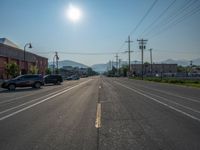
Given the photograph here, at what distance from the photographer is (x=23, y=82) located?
111ft

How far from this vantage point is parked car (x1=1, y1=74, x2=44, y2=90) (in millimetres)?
32781

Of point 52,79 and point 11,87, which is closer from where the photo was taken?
point 11,87

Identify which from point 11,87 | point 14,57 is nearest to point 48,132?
point 11,87

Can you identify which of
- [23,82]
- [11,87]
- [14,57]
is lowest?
[11,87]

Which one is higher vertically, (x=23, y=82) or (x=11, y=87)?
(x=23, y=82)

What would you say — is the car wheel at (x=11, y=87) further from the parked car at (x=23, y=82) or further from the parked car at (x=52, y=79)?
the parked car at (x=52, y=79)

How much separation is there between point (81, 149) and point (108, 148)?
619 millimetres

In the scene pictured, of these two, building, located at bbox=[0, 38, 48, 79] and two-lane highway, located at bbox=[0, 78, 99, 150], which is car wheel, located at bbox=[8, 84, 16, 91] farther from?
two-lane highway, located at bbox=[0, 78, 99, 150]

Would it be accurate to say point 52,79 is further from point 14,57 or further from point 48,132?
point 48,132

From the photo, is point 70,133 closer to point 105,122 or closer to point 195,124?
point 105,122

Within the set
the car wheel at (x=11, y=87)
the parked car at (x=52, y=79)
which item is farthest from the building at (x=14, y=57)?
the car wheel at (x=11, y=87)

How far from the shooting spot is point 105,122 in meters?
8.99

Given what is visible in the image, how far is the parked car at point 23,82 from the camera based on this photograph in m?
32.8

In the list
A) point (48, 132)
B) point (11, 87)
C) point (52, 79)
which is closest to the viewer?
point (48, 132)
